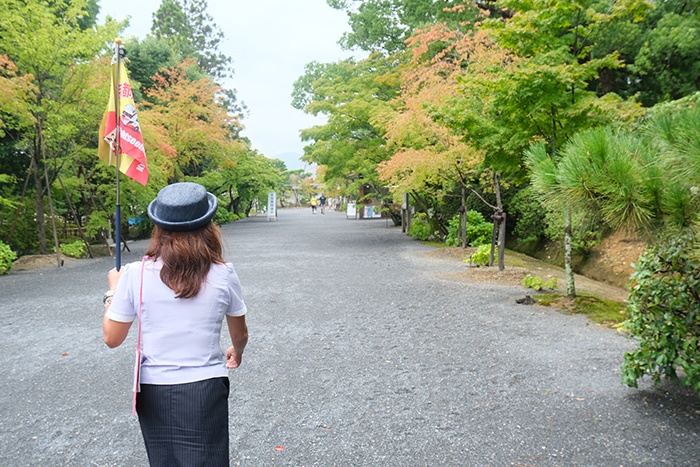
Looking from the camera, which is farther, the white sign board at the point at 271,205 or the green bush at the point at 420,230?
the white sign board at the point at 271,205

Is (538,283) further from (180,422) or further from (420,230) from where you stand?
(420,230)

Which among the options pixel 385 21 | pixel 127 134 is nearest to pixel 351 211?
pixel 385 21

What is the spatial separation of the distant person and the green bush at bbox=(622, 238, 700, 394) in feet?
9.26

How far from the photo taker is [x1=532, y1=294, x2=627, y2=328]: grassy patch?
5656 millimetres

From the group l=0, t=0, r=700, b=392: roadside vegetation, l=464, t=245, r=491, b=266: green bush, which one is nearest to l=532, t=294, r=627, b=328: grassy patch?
l=0, t=0, r=700, b=392: roadside vegetation

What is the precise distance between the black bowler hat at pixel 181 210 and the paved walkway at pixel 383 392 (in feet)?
5.25

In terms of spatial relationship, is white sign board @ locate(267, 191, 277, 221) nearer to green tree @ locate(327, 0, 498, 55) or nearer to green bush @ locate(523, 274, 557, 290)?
green tree @ locate(327, 0, 498, 55)

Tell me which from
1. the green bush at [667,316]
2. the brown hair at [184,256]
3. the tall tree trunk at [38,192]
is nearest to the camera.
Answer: the brown hair at [184,256]

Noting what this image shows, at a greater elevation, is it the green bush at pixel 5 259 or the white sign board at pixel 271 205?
the white sign board at pixel 271 205

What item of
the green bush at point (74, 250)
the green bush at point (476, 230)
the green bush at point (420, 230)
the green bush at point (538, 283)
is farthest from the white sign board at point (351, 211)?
the green bush at point (538, 283)

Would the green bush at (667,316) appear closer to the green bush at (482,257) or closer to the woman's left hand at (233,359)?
the woman's left hand at (233,359)

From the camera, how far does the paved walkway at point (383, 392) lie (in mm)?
2818

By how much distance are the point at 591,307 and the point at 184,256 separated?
18.7 ft

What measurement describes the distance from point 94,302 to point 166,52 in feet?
57.6
